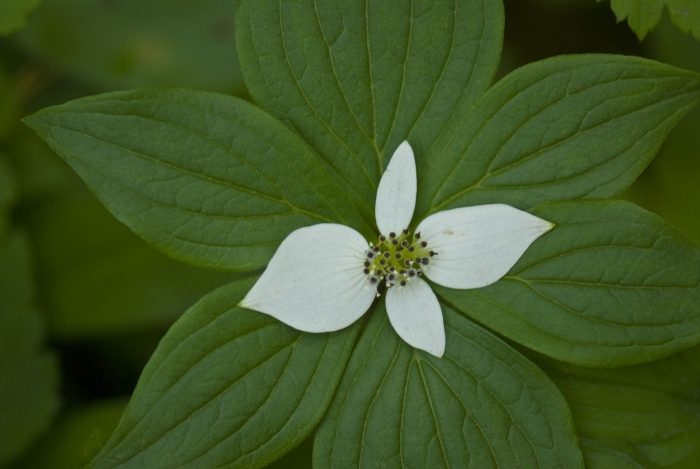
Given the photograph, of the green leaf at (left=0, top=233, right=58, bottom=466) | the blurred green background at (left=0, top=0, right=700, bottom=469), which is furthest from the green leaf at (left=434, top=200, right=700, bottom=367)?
the green leaf at (left=0, top=233, right=58, bottom=466)

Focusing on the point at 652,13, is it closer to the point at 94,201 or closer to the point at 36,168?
the point at 94,201

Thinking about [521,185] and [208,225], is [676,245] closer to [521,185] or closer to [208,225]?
[521,185]

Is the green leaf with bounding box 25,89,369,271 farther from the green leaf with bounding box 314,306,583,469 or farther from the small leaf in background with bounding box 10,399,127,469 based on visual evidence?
the small leaf in background with bounding box 10,399,127,469

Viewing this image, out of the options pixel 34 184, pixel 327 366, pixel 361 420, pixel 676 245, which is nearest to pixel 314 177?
A: pixel 327 366

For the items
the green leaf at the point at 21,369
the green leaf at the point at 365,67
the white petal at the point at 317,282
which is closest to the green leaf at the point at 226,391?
the white petal at the point at 317,282

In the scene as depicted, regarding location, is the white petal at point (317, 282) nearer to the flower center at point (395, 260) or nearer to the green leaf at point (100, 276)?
the flower center at point (395, 260)

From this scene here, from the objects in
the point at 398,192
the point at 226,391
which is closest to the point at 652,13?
the point at 398,192

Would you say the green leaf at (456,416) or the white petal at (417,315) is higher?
the white petal at (417,315)
